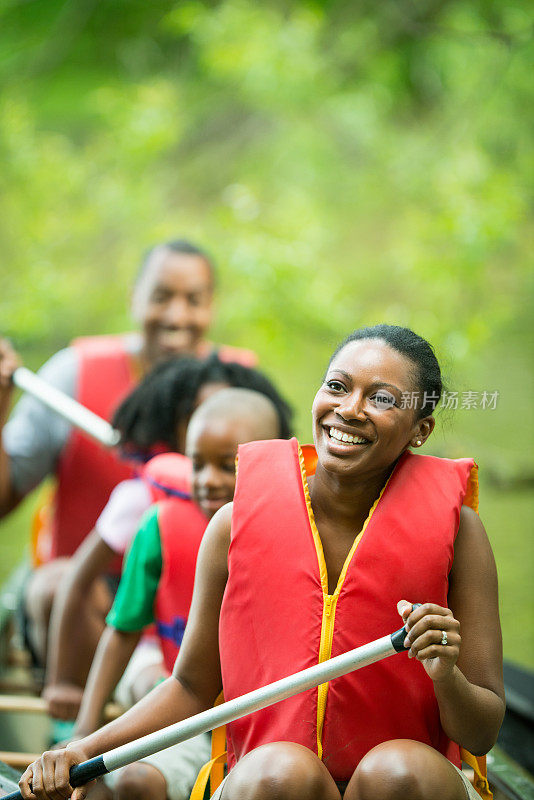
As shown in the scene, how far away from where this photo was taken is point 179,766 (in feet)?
4.48

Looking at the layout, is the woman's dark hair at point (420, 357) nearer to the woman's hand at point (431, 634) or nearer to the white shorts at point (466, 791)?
the woman's hand at point (431, 634)

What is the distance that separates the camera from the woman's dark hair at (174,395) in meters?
1.88

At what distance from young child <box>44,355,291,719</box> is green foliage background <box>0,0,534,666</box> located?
1.71 m

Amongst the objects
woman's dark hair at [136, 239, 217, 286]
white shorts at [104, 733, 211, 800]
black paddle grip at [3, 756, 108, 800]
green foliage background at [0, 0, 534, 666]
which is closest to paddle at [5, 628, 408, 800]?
black paddle grip at [3, 756, 108, 800]

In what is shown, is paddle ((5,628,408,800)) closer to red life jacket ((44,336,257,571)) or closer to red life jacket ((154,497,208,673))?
red life jacket ((154,497,208,673))

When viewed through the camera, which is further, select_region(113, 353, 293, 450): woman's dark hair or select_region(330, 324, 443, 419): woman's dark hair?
select_region(113, 353, 293, 450): woman's dark hair

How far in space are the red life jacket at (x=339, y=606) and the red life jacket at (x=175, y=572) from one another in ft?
1.15

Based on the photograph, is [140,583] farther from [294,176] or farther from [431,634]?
[294,176]

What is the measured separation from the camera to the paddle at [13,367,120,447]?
202 cm

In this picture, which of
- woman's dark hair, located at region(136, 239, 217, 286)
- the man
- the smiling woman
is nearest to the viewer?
the smiling woman

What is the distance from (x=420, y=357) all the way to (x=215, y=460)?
51 cm

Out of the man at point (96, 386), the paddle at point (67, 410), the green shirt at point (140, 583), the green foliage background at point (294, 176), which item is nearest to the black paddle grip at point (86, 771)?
the green shirt at point (140, 583)

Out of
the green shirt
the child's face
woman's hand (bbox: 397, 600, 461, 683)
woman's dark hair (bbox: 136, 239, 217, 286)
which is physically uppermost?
woman's dark hair (bbox: 136, 239, 217, 286)

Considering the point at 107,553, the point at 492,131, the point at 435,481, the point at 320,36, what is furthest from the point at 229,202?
the point at 435,481
